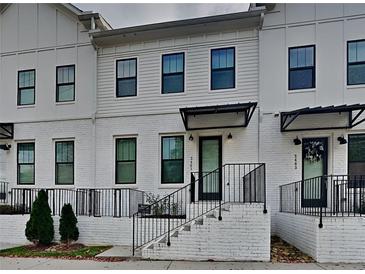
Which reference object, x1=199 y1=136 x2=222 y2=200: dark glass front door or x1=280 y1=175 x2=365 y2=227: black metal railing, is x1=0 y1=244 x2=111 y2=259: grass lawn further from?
x1=280 y1=175 x2=365 y2=227: black metal railing

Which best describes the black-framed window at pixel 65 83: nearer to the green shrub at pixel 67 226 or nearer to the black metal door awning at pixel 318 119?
the green shrub at pixel 67 226

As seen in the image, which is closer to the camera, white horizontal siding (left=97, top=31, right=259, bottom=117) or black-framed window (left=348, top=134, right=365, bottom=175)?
black-framed window (left=348, top=134, right=365, bottom=175)

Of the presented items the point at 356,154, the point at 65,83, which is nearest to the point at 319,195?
the point at 356,154

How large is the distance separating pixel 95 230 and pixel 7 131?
19.4ft

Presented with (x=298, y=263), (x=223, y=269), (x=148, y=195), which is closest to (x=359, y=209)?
(x=298, y=263)

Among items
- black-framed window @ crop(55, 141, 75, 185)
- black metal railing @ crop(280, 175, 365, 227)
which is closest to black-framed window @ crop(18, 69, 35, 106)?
black-framed window @ crop(55, 141, 75, 185)

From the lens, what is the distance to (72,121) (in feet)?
41.0

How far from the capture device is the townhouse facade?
9273 mm

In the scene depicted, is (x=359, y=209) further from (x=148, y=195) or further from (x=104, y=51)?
(x=104, y=51)

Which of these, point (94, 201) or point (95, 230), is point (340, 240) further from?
point (94, 201)

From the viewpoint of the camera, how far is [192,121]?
11.3m

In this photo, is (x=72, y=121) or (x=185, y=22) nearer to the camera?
(x=185, y=22)

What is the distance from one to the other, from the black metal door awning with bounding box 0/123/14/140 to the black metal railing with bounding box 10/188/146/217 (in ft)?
7.60

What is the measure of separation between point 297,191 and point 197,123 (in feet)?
12.9
